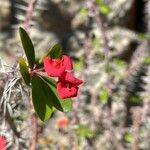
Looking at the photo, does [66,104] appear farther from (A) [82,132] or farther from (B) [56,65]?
(A) [82,132]

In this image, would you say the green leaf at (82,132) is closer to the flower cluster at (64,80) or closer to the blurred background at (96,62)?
the blurred background at (96,62)

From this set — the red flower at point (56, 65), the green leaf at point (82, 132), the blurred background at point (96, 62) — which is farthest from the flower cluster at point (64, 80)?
the green leaf at point (82, 132)

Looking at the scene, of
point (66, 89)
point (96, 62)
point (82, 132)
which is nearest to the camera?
point (66, 89)

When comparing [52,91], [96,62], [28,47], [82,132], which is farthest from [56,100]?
[96,62]

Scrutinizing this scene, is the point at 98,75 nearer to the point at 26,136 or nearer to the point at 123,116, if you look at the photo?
the point at 123,116

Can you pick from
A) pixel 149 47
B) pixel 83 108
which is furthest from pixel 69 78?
pixel 83 108

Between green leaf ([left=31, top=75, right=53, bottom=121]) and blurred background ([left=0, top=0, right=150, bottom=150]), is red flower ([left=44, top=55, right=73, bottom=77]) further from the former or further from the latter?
blurred background ([left=0, top=0, right=150, bottom=150])
